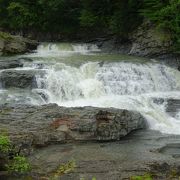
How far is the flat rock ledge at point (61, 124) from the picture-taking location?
14.2 meters

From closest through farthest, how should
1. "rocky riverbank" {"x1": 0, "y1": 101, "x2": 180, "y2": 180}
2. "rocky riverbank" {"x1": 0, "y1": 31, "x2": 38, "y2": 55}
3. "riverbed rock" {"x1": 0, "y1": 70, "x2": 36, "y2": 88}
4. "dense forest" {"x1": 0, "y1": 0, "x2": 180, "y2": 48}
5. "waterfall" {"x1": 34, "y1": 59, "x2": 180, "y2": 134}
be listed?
"rocky riverbank" {"x1": 0, "y1": 101, "x2": 180, "y2": 180}
"waterfall" {"x1": 34, "y1": 59, "x2": 180, "y2": 134}
"riverbed rock" {"x1": 0, "y1": 70, "x2": 36, "y2": 88}
"dense forest" {"x1": 0, "y1": 0, "x2": 180, "y2": 48}
"rocky riverbank" {"x1": 0, "y1": 31, "x2": 38, "y2": 55}

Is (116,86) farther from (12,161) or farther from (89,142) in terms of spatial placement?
(12,161)

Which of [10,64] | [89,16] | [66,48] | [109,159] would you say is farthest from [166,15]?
[109,159]

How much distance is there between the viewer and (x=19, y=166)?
457 inches

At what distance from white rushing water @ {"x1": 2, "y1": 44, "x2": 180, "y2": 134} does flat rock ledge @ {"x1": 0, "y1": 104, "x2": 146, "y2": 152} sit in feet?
8.53

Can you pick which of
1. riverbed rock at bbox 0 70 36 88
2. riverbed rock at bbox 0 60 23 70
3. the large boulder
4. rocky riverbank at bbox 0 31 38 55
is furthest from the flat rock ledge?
rocky riverbank at bbox 0 31 38 55

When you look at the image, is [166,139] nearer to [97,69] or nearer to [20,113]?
[20,113]

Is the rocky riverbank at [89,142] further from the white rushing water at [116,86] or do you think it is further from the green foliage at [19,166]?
the white rushing water at [116,86]

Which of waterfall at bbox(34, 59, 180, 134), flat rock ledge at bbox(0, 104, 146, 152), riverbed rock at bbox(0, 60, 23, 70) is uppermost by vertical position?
riverbed rock at bbox(0, 60, 23, 70)

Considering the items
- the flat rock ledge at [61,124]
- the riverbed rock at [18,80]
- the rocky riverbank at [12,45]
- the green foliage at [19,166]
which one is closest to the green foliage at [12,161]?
the green foliage at [19,166]

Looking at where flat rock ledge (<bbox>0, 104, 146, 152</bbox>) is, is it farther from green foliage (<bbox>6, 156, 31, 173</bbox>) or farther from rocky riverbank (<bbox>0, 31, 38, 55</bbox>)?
rocky riverbank (<bbox>0, 31, 38, 55</bbox>)

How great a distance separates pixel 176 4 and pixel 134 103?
32.3 feet

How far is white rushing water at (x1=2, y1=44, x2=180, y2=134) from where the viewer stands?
19.5 metres

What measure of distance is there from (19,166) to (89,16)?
22460 millimetres
